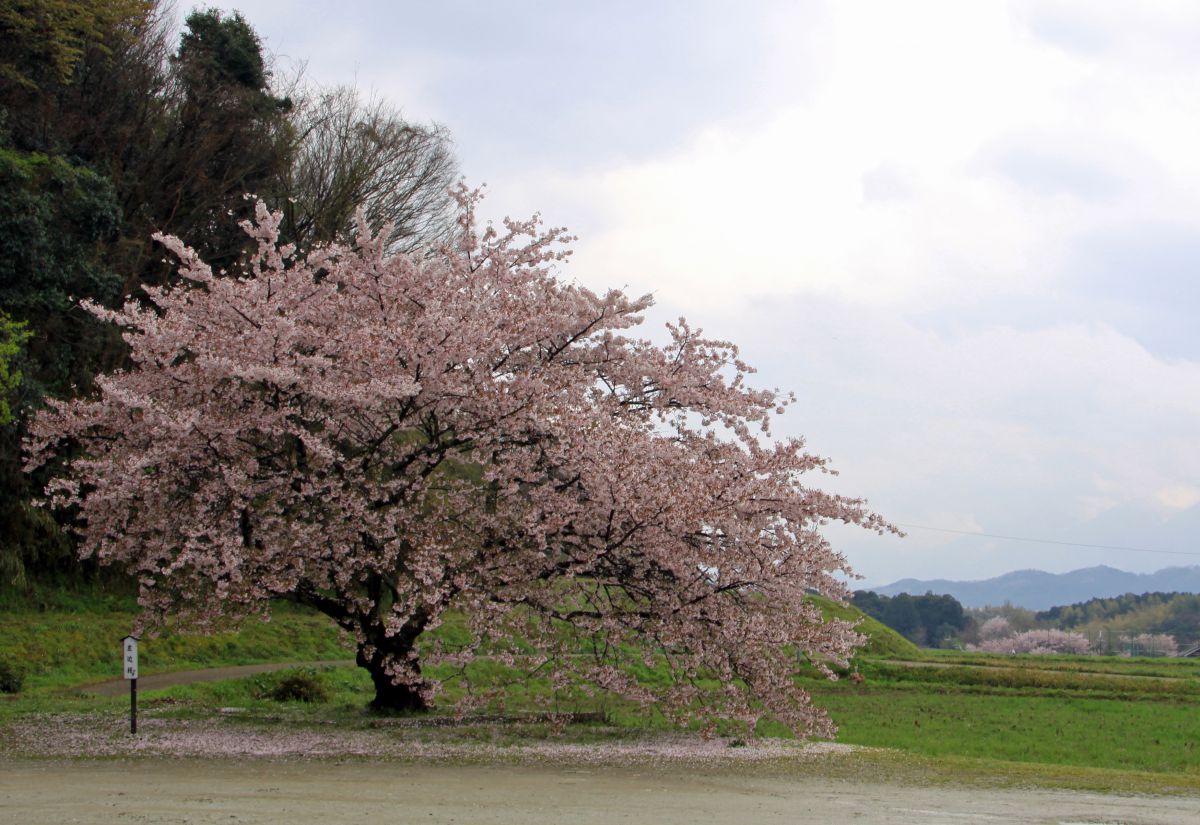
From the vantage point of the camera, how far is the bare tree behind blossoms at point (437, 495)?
14.7 m

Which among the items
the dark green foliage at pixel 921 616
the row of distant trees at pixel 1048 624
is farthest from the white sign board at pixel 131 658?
the dark green foliage at pixel 921 616

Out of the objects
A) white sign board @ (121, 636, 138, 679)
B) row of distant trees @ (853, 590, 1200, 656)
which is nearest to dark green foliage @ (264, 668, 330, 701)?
white sign board @ (121, 636, 138, 679)

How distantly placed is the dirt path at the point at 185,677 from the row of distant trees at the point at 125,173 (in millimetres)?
5878

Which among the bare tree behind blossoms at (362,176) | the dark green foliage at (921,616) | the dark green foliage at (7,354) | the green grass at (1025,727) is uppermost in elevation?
the bare tree behind blossoms at (362,176)

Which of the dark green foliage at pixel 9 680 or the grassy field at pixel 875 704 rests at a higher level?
the dark green foliage at pixel 9 680

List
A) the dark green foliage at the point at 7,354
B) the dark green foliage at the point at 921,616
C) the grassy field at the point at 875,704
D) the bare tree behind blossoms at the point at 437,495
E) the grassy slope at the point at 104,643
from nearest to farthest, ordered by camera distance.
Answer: the bare tree behind blossoms at the point at 437,495 < the grassy field at the point at 875,704 < the dark green foliage at the point at 7,354 < the grassy slope at the point at 104,643 < the dark green foliage at the point at 921,616

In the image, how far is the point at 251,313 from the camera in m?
15.0

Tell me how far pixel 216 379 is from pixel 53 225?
12.5 metres

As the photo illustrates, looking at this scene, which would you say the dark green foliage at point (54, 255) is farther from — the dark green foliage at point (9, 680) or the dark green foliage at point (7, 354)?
the dark green foliage at point (9, 680)

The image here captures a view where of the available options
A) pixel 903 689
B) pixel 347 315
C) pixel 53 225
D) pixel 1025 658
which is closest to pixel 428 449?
pixel 347 315

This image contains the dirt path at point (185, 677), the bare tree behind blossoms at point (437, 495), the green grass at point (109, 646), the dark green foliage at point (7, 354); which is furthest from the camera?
the green grass at point (109, 646)

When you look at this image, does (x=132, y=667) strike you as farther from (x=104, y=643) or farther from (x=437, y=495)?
(x=104, y=643)

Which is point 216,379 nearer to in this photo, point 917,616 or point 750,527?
point 750,527

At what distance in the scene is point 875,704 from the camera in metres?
28.0
